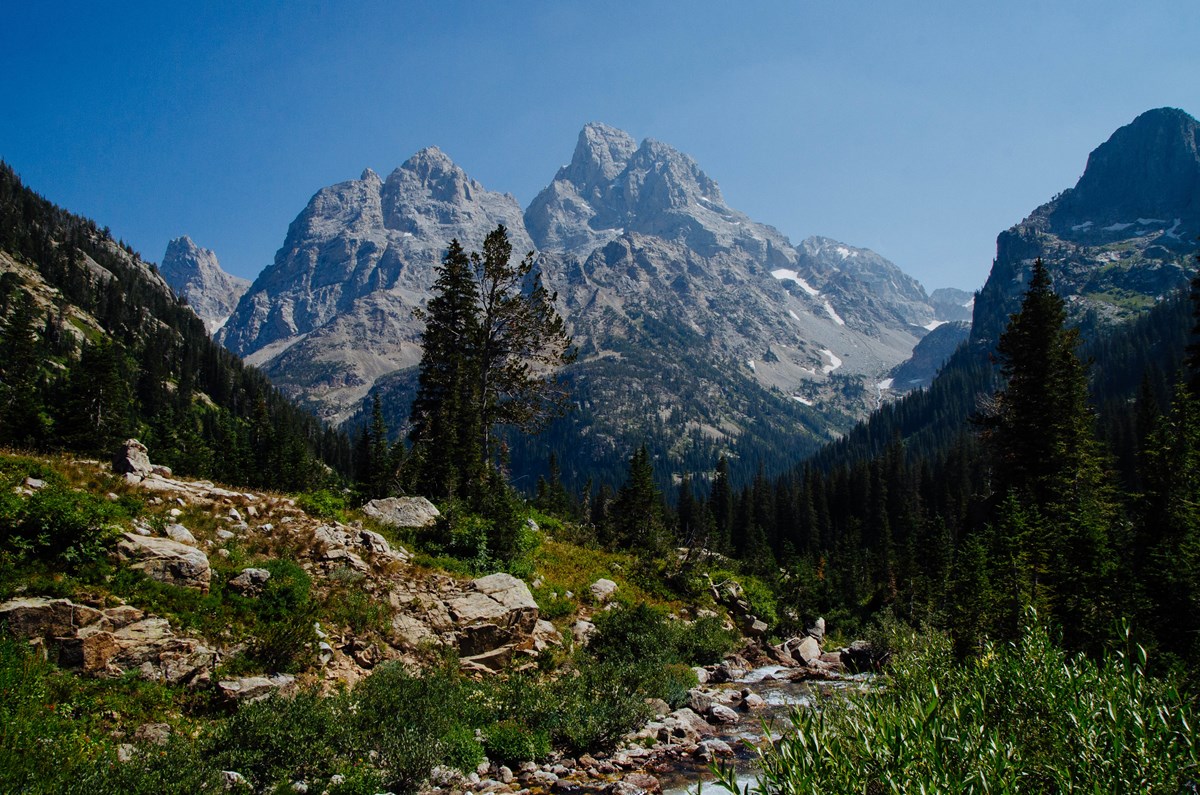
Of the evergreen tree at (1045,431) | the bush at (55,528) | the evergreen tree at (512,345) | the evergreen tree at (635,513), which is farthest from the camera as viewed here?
the evergreen tree at (635,513)

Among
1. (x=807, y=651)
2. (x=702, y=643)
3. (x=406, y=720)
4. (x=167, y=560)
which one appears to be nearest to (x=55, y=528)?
(x=167, y=560)

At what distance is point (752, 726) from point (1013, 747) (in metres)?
14.2

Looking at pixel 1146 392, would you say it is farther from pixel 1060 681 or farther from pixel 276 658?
pixel 276 658

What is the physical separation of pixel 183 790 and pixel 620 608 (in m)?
18.4

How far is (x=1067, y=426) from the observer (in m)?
31.8

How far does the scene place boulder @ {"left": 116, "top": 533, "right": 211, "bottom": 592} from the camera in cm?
1357

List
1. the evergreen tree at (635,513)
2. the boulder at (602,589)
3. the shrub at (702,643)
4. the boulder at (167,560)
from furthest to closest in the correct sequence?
the evergreen tree at (635,513)
the shrub at (702,643)
the boulder at (602,589)
the boulder at (167,560)

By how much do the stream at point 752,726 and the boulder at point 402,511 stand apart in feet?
44.6

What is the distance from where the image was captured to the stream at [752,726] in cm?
1328

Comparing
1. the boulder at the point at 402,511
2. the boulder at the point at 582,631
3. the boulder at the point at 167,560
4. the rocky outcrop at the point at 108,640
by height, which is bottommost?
the boulder at the point at 582,631

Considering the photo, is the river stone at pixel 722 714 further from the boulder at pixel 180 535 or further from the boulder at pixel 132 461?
the boulder at pixel 132 461

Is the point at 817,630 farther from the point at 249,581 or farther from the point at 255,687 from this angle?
the point at 255,687

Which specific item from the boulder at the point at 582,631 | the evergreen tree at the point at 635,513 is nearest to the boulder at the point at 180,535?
the boulder at the point at 582,631

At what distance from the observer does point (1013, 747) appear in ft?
21.5
